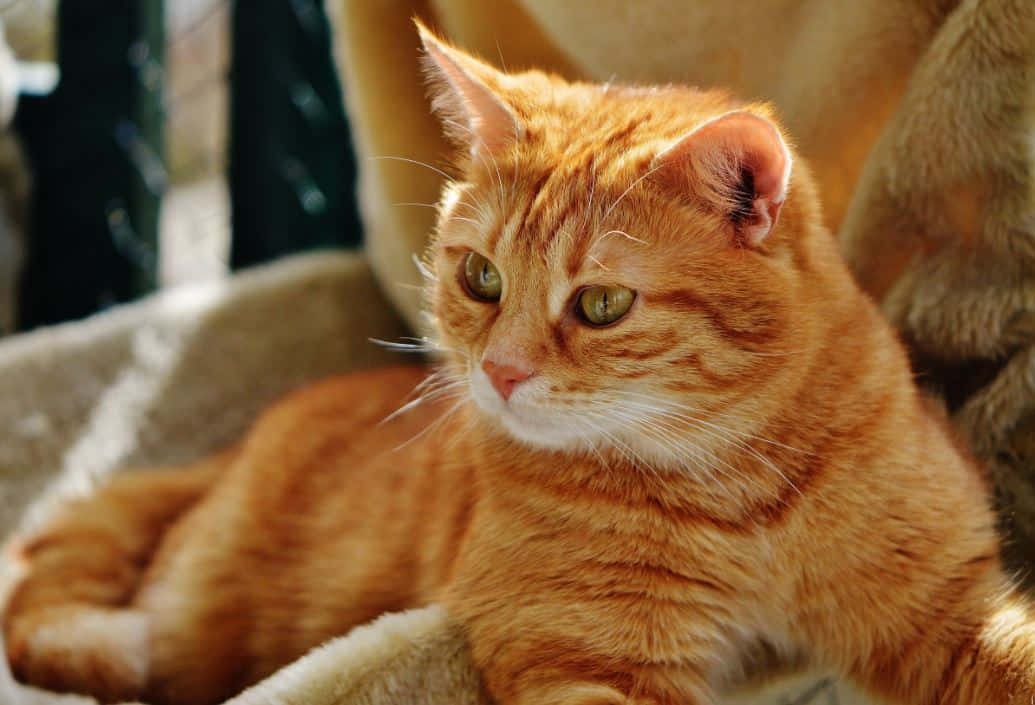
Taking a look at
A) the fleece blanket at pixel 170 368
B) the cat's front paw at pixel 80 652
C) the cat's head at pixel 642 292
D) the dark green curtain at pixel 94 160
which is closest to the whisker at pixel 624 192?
the cat's head at pixel 642 292

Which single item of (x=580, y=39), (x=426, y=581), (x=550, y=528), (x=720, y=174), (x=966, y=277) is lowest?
(x=426, y=581)

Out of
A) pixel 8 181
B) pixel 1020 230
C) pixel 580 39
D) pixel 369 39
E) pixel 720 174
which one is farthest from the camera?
pixel 8 181

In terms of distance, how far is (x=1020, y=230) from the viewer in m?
1.10

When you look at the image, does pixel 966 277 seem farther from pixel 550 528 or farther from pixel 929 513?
pixel 550 528

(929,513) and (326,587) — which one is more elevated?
(929,513)

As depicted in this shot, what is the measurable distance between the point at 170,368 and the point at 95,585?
41cm

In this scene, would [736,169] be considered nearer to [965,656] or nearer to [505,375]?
[505,375]

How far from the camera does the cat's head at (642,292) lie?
0.89 metres

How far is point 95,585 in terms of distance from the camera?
4.56ft

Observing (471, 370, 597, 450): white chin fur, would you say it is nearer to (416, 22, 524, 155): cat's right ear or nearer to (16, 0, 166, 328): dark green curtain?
(416, 22, 524, 155): cat's right ear

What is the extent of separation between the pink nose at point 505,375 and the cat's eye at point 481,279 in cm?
10

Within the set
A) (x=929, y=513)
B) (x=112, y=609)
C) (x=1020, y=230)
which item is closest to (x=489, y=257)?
(x=929, y=513)

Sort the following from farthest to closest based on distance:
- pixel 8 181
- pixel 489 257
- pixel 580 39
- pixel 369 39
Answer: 1. pixel 8 181
2. pixel 369 39
3. pixel 580 39
4. pixel 489 257

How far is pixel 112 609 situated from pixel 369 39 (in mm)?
842
